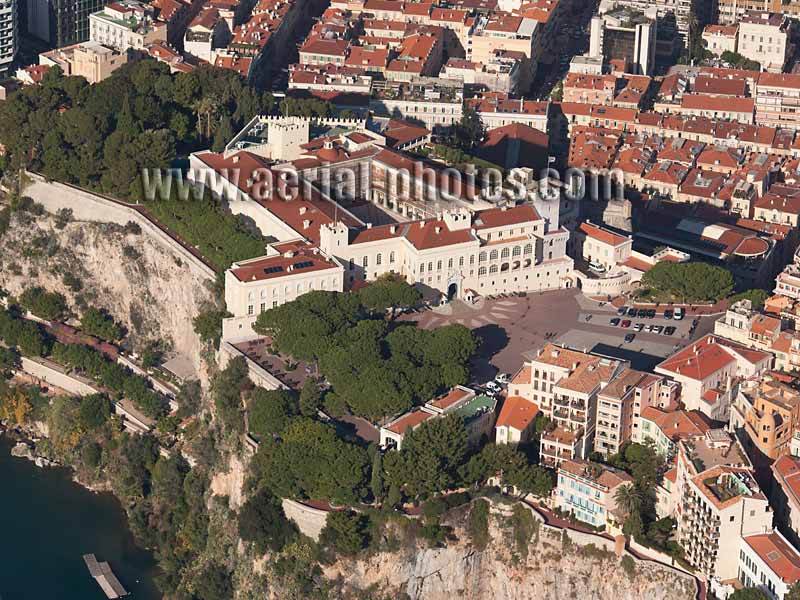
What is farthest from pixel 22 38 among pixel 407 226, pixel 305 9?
pixel 407 226

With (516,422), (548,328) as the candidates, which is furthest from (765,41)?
(516,422)

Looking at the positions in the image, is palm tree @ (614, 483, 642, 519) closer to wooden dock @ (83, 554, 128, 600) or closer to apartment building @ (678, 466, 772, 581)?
apartment building @ (678, 466, 772, 581)

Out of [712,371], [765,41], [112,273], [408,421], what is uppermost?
[765,41]

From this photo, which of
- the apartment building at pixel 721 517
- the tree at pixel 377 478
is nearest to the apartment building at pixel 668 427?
the apartment building at pixel 721 517

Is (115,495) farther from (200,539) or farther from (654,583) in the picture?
(654,583)

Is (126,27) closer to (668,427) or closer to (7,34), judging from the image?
(7,34)
